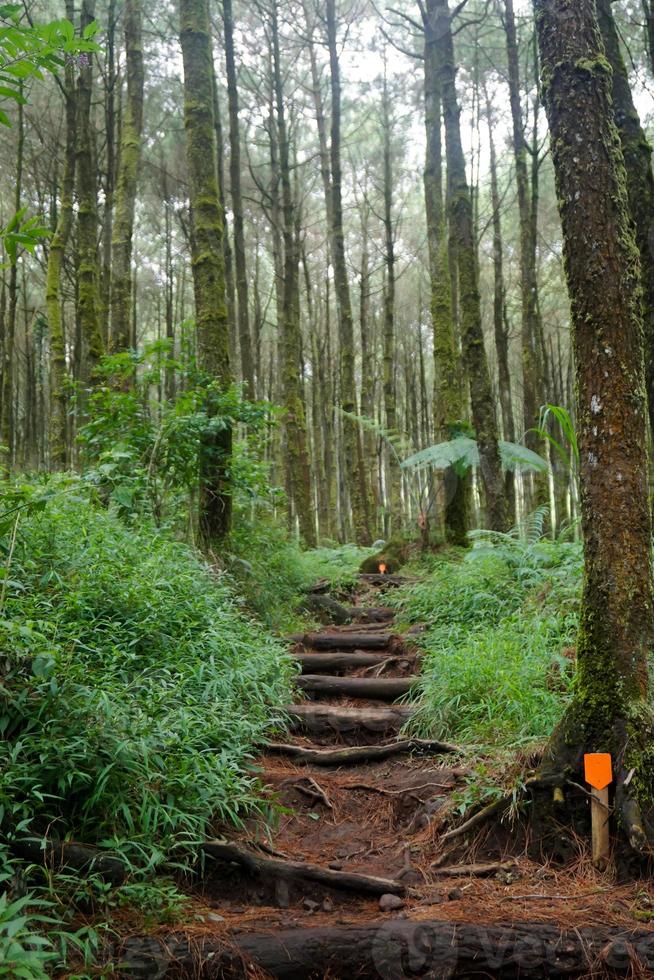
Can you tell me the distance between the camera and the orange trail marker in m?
2.89

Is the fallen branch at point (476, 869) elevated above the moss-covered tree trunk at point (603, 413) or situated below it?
below

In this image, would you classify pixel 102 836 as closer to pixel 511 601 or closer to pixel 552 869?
pixel 552 869

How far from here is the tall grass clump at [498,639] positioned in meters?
4.11

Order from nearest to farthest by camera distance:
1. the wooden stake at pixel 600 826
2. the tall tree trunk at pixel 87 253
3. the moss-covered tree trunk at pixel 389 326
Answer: the wooden stake at pixel 600 826, the tall tree trunk at pixel 87 253, the moss-covered tree trunk at pixel 389 326

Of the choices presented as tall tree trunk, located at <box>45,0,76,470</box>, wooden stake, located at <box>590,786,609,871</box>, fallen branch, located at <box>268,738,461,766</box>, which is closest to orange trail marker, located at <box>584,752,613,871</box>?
wooden stake, located at <box>590,786,609,871</box>

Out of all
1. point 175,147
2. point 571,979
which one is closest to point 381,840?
point 571,979

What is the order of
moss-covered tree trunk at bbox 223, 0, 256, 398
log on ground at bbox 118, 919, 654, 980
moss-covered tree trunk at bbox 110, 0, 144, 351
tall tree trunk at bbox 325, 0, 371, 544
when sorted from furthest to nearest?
1. tall tree trunk at bbox 325, 0, 371, 544
2. moss-covered tree trunk at bbox 223, 0, 256, 398
3. moss-covered tree trunk at bbox 110, 0, 144, 351
4. log on ground at bbox 118, 919, 654, 980

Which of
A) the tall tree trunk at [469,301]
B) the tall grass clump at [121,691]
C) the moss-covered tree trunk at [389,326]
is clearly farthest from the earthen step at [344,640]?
the moss-covered tree trunk at [389,326]

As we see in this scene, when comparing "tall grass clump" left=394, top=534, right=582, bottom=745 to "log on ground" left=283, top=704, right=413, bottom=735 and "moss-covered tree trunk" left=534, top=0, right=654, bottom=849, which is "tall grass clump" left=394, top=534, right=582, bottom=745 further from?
"moss-covered tree trunk" left=534, top=0, right=654, bottom=849

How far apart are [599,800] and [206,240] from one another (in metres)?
6.21

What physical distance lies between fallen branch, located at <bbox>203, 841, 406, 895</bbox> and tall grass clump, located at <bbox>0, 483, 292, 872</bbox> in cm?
14

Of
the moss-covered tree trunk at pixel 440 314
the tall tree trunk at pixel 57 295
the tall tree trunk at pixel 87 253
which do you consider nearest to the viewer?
the tall tree trunk at pixel 87 253

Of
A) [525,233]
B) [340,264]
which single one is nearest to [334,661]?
[340,264]

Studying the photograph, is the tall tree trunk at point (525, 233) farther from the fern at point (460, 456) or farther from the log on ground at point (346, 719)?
the log on ground at point (346, 719)
